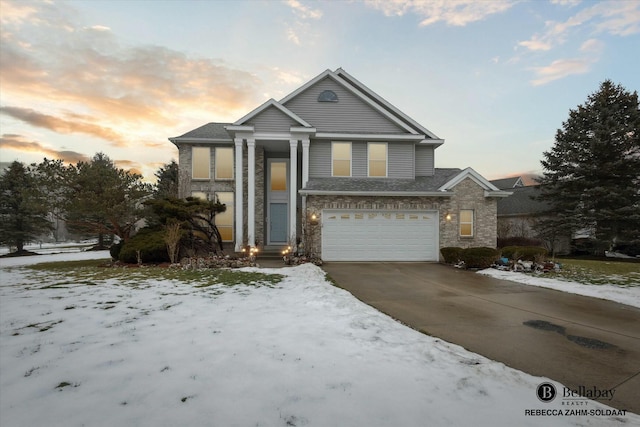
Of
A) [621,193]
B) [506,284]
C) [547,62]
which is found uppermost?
[547,62]

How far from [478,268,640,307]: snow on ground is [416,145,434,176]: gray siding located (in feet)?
25.0

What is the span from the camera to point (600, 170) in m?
18.6

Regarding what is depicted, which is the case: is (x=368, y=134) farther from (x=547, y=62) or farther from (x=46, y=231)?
(x=46, y=231)

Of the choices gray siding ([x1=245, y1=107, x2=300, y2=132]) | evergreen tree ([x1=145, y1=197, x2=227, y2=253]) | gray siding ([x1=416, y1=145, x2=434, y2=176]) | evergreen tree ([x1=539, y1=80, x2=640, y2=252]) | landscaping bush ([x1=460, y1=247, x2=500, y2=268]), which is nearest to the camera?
landscaping bush ([x1=460, y1=247, x2=500, y2=268])

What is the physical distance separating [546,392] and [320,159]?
12624mm

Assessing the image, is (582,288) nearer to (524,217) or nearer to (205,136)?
(205,136)

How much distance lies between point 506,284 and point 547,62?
43.6ft

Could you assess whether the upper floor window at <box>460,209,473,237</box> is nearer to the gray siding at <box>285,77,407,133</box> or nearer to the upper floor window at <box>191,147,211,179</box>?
the gray siding at <box>285,77,407,133</box>

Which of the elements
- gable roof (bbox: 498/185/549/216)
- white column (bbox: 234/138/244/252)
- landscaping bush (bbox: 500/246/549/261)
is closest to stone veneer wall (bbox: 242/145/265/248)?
white column (bbox: 234/138/244/252)

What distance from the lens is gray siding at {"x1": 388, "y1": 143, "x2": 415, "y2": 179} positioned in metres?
14.6

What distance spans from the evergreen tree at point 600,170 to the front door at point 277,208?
63.2ft

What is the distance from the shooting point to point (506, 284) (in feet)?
25.9

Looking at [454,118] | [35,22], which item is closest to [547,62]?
[454,118]

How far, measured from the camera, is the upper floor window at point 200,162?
48.1ft
